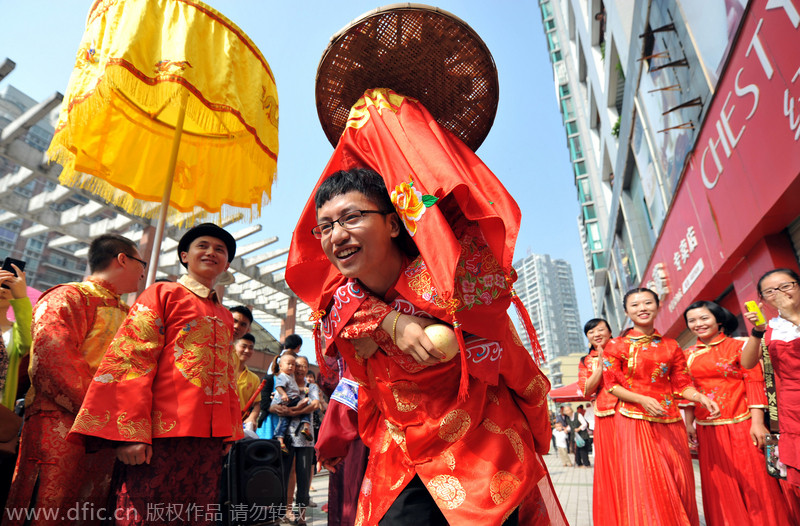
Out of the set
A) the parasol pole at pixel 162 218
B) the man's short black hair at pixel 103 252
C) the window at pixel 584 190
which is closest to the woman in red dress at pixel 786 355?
the parasol pole at pixel 162 218

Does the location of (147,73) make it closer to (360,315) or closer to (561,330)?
(360,315)

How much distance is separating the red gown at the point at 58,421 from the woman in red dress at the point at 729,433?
461 centimetres

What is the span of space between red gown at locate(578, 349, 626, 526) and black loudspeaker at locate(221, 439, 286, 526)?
8.46 ft

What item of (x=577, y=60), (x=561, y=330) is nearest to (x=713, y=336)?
(x=577, y=60)

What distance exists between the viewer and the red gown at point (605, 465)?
374 centimetres

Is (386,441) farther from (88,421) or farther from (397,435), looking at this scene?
(88,421)

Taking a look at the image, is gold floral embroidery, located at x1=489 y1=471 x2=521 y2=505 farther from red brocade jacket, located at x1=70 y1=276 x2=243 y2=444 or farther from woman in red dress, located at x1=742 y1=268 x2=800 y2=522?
woman in red dress, located at x1=742 y1=268 x2=800 y2=522

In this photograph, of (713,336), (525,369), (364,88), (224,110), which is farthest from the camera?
(713,336)

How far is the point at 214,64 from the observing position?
2787 millimetres

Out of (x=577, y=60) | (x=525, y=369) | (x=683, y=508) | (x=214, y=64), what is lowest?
(x=683, y=508)

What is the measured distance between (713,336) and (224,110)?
4.70 m

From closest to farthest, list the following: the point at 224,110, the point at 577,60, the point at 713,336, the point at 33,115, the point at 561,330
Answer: the point at 224,110 < the point at 713,336 < the point at 33,115 < the point at 577,60 < the point at 561,330

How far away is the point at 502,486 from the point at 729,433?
404cm

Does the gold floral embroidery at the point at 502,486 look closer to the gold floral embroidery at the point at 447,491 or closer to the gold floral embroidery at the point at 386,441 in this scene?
the gold floral embroidery at the point at 447,491
